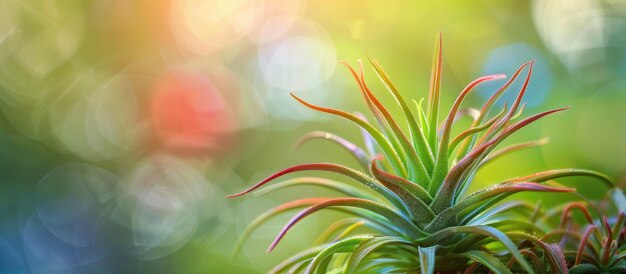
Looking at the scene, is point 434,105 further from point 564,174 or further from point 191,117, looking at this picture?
point 191,117

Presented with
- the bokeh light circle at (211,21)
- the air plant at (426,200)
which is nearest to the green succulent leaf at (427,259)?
the air plant at (426,200)

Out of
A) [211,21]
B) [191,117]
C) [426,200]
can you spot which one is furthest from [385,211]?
[211,21]

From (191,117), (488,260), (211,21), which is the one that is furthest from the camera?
(211,21)

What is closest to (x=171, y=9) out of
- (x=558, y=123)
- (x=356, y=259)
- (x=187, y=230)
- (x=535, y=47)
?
(x=187, y=230)

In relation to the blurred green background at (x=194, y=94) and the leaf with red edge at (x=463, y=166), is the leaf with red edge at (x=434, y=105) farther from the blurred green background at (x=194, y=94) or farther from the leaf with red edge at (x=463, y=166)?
the blurred green background at (x=194, y=94)

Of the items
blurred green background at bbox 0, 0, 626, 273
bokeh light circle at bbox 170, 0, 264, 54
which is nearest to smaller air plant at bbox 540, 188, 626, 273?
blurred green background at bbox 0, 0, 626, 273

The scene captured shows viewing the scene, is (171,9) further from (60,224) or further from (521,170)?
(521,170)

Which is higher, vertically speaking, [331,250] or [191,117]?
[331,250]

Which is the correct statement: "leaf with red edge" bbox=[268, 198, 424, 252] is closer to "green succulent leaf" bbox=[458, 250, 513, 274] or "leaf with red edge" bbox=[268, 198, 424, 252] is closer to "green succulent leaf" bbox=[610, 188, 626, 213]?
"green succulent leaf" bbox=[458, 250, 513, 274]
